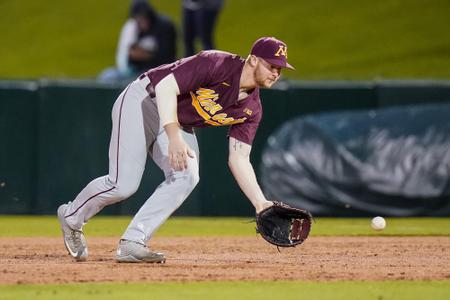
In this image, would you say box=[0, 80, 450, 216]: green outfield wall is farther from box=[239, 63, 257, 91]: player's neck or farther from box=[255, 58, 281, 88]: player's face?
box=[255, 58, 281, 88]: player's face

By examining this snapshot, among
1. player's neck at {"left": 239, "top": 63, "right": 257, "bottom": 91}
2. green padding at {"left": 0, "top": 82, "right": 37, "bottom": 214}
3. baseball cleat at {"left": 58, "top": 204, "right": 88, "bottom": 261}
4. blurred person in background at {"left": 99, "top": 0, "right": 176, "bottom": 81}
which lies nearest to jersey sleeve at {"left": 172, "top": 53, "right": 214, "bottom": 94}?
player's neck at {"left": 239, "top": 63, "right": 257, "bottom": 91}

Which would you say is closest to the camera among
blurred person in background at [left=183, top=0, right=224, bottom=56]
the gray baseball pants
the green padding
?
the gray baseball pants

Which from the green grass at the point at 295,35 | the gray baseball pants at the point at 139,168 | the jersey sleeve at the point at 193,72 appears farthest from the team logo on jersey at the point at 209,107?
the green grass at the point at 295,35

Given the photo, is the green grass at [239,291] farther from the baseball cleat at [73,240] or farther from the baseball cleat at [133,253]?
the baseball cleat at [73,240]

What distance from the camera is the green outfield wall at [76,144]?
13.9m

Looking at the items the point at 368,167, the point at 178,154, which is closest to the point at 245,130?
the point at 178,154

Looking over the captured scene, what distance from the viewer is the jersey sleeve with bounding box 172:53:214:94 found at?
702cm

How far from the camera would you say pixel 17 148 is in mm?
13875

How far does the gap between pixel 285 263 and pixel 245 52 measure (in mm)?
17207

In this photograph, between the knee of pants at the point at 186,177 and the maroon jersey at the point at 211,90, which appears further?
the knee of pants at the point at 186,177

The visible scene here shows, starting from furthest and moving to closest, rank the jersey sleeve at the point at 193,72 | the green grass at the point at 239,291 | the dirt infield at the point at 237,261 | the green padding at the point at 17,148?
the green padding at the point at 17,148
the jersey sleeve at the point at 193,72
the dirt infield at the point at 237,261
the green grass at the point at 239,291

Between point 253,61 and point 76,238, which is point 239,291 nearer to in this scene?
point 253,61

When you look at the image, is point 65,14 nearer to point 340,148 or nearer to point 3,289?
point 340,148

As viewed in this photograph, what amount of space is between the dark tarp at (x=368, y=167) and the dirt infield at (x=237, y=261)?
10.1ft
